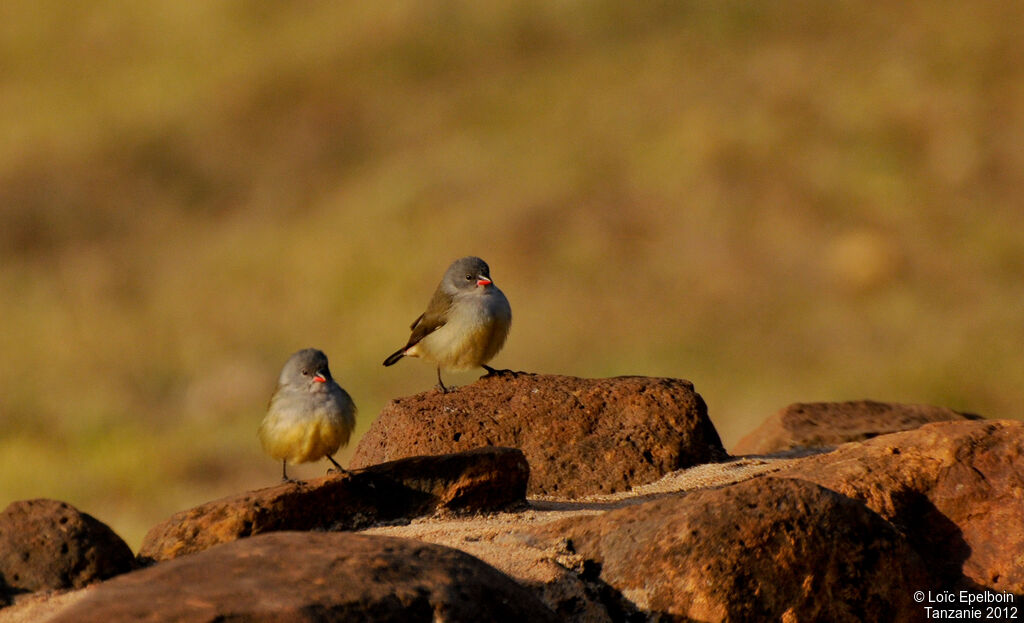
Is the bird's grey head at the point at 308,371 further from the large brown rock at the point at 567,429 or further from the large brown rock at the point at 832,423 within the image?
the large brown rock at the point at 832,423

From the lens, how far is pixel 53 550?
15.5ft

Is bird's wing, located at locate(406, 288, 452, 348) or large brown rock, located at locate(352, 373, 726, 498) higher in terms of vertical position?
bird's wing, located at locate(406, 288, 452, 348)

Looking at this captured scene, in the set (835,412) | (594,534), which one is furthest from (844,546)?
(835,412)

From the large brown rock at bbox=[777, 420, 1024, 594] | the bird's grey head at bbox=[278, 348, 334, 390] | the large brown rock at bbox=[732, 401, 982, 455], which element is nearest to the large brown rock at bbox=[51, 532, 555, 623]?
the large brown rock at bbox=[777, 420, 1024, 594]

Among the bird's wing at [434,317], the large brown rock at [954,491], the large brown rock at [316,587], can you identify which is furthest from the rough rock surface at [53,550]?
the bird's wing at [434,317]

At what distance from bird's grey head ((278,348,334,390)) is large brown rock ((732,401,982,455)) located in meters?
2.99

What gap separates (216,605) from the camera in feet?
12.1

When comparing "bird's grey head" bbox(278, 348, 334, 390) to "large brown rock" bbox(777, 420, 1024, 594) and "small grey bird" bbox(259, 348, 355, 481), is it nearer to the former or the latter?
"small grey bird" bbox(259, 348, 355, 481)

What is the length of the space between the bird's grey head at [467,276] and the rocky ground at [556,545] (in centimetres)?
192

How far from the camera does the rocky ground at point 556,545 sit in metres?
3.96

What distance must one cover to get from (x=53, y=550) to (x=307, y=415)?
1.76 meters

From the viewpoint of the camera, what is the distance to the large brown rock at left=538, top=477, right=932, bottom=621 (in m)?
4.67

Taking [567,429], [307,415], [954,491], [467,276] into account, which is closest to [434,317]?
[467,276]

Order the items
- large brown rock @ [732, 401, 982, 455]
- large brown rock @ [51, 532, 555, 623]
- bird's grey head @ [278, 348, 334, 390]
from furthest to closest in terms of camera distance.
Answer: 1. large brown rock @ [732, 401, 982, 455]
2. bird's grey head @ [278, 348, 334, 390]
3. large brown rock @ [51, 532, 555, 623]
